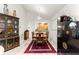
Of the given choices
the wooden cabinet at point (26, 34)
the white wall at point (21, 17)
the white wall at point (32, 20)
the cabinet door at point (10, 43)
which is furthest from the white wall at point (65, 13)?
the cabinet door at point (10, 43)

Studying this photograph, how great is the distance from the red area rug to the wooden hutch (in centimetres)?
51

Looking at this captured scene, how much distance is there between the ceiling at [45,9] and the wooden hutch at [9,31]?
0.71 m

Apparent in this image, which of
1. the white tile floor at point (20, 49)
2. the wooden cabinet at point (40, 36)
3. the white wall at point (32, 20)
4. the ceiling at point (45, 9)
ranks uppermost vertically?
the ceiling at point (45, 9)

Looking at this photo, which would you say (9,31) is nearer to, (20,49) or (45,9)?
(20,49)

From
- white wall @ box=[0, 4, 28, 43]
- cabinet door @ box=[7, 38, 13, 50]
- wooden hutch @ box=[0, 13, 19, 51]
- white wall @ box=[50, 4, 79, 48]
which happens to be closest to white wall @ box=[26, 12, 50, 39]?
white wall @ box=[0, 4, 28, 43]

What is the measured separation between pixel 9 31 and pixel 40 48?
1191 millimetres

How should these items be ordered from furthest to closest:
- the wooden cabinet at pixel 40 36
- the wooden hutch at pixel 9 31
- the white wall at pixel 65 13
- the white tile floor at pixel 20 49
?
the wooden cabinet at pixel 40 36 → the wooden hutch at pixel 9 31 → the white tile floor at pixel 20 49 → the white wall at pixel 65 13

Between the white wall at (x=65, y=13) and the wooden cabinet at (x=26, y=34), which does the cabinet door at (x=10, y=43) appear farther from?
the white wall at (x=65, y=13)

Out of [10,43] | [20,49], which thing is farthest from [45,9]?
[10,43]

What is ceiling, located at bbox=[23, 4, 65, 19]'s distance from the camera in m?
3.35

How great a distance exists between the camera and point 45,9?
Answer: 353 centimetres

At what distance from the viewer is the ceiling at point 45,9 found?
3.35 metres
